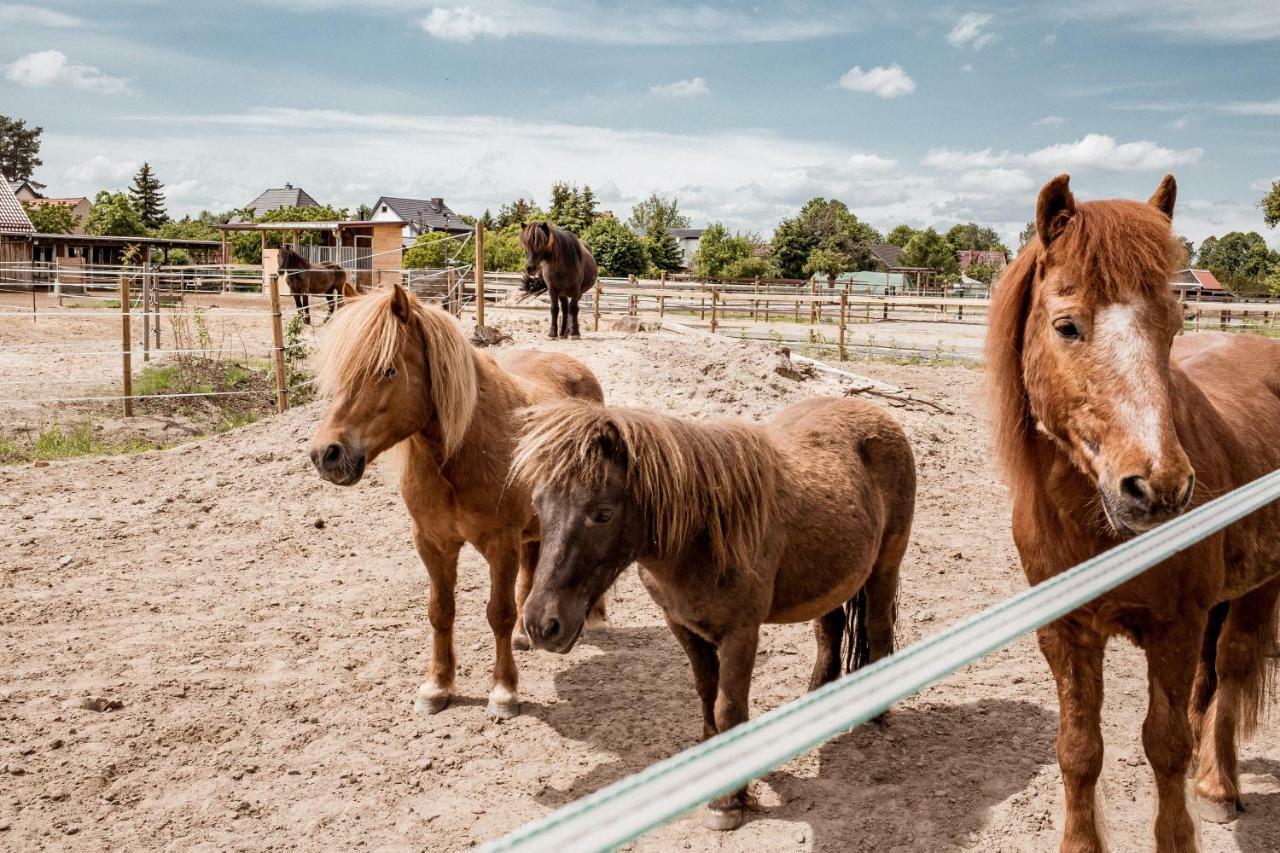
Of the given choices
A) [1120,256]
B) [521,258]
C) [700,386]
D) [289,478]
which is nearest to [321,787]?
[1120,256]

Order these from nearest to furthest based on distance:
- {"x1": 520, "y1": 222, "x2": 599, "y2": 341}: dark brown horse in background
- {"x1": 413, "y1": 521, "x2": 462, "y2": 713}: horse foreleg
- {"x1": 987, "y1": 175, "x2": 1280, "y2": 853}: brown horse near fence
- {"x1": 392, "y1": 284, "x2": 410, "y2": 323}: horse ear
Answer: {"x1": 987, "y1": 175, "x2": 1280, "y2": 853}: brown horse near fence, {"x1": 392, "y1": 284, "x2": 410, "y2": 323}: horse ear, {"x1": 413, "y1": 521, "x2": 462, "y2": 713}: horse foreleg, {"x1": 520, "y1": 222, "x2": 599, "y2": 341}: dark brown horse in background

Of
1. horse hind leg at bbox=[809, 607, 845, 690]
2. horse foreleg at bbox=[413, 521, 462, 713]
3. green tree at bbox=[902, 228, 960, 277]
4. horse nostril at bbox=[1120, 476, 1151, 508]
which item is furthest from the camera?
green tree at bbox=[902, 228, 960, 277]

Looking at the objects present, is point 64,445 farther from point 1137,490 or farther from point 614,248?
point 614,248

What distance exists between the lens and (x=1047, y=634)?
249cm

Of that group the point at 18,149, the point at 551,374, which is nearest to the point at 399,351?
the point at 551,374

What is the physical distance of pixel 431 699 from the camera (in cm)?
416

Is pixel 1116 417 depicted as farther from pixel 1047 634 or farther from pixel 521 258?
pixel 521 258

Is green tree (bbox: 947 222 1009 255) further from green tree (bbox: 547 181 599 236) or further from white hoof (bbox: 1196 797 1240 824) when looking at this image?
white hoof (bbox: 1196 797 1240 824)

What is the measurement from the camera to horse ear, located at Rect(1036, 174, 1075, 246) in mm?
2188

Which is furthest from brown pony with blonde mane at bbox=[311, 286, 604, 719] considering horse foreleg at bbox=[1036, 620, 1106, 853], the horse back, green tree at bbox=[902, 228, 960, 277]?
green tree at bbox=[902, 228, 960, 277]

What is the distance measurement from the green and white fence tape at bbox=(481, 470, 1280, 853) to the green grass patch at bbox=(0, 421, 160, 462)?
9.70 meters

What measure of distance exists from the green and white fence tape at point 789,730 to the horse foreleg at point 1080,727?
0.93 m

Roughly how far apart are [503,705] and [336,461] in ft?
4.55

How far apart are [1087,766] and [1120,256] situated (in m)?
1.42
